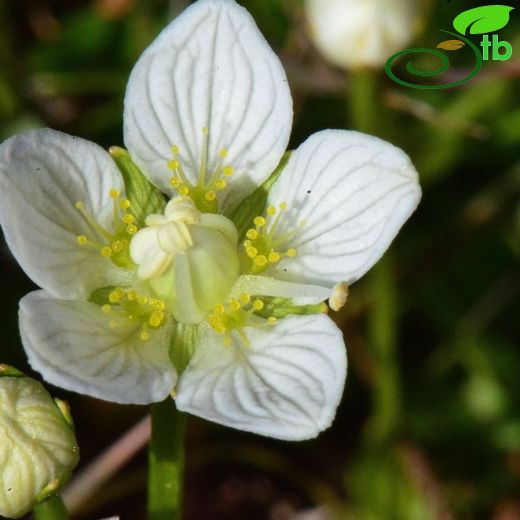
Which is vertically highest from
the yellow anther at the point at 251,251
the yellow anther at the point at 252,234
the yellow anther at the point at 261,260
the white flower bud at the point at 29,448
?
the yellow anther at the point at 252,234

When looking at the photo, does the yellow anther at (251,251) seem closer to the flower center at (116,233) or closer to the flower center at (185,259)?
the flower center at (185,259)

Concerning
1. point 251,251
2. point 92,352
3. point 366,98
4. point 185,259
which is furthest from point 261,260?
point 366,98

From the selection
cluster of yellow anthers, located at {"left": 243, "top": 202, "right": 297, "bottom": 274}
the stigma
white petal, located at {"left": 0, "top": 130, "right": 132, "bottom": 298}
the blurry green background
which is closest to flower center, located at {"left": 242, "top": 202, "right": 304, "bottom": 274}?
cluster of yellow anthers, located at {"left": 243, "top": 202, "right": 297, "bottom": 274}

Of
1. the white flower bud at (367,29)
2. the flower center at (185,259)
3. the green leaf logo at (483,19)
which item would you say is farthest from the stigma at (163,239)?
the green leaf logo at (483,19)

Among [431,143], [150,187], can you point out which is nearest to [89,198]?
[150,187]

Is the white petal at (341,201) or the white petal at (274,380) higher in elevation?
the white petal at (341,201)

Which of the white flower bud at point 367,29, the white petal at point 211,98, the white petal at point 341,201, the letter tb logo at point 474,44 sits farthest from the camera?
the letter tb logo at point 474,44

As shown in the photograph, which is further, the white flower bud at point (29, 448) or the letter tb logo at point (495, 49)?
the letter tb logo at point (495, 49)

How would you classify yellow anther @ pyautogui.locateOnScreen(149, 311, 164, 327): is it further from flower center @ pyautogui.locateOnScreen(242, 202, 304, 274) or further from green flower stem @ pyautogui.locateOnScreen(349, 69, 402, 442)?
green flower stem @ pyautogui.locateOnScreen(349, 69, 402, 442)
